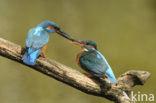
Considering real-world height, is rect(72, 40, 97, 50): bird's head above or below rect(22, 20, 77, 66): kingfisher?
above

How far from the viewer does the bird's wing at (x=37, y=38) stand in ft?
7.64

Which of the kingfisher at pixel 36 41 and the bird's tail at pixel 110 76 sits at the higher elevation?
the kingfisher at pixel 36 41

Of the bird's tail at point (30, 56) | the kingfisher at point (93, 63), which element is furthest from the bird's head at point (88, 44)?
the bird's tail at point (30, 56)

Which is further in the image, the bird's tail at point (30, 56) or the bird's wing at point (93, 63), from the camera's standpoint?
the bird's wing at point (93, 63)

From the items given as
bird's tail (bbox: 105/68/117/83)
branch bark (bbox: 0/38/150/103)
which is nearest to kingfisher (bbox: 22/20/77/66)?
branch bark (bbox: 0/38/150/103)

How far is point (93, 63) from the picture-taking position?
2.44 metres

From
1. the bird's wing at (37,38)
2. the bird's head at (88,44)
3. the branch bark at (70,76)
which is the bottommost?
the branch bark at (70,76)

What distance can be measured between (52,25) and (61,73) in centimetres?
36

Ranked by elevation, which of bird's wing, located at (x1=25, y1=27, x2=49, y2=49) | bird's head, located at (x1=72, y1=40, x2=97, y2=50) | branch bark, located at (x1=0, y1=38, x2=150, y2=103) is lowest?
branch bark, located at (x1=0, y1=38, x2=150, y2=103)

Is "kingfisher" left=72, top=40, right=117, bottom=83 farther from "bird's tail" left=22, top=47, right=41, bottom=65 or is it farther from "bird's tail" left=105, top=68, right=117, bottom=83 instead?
"bird's tail" left=22, top=47, right=41, bottom=65

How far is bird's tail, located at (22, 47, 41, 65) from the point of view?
2.27 meters

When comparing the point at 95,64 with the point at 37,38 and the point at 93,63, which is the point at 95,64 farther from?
the point at 37,38

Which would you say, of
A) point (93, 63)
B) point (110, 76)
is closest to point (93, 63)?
point (93, 63)

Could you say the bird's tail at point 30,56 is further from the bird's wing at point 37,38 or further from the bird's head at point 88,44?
the bird's head at point 88,44
